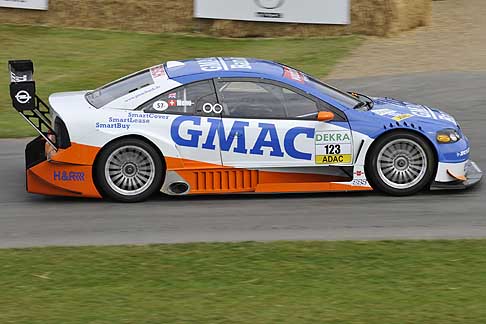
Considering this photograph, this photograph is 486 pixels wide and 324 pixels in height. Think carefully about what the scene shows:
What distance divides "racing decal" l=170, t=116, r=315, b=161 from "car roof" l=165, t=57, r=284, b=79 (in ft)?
1.62

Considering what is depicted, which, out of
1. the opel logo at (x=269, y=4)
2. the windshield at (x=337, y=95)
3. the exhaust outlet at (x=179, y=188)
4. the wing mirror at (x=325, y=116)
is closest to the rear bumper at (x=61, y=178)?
the exhaust outlet at (x=179, y=188)

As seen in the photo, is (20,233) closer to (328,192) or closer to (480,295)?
(328,192)

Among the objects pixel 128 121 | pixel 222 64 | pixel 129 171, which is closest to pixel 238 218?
pixel 129 171

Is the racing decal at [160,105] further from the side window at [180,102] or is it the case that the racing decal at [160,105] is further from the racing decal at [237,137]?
the racing decal at [237,137]

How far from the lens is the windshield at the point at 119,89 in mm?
9789

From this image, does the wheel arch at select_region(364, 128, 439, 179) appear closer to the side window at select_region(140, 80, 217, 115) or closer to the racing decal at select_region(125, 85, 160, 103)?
the side window at select_region(140, 80, 217, 115)

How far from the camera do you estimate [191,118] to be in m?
9.55

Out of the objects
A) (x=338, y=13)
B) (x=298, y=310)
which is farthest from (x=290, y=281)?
(x=338, y=13)

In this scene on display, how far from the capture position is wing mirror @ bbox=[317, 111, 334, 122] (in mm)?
9547

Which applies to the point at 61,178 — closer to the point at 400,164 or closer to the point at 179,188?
the point at 179,188

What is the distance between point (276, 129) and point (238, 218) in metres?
1.02

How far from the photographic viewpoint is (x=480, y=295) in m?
6.76

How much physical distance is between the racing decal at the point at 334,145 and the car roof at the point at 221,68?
→ 0.77m

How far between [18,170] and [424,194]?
4.65 metres
